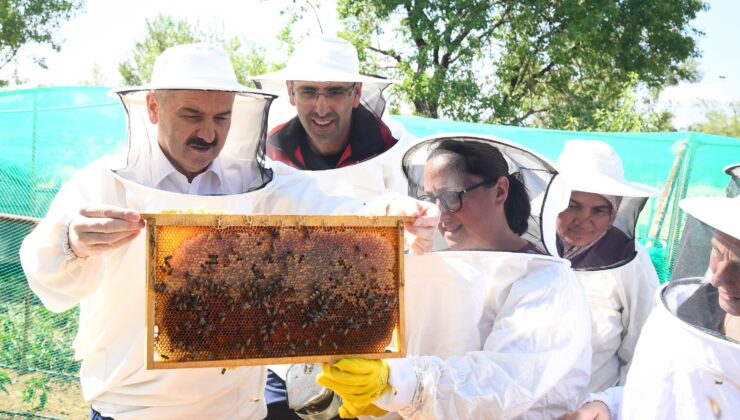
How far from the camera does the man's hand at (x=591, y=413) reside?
3070 mm

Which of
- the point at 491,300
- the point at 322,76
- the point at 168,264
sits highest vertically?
the point at 322,76

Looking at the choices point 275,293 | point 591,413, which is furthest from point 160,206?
point 591,413

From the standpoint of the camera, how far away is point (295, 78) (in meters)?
5.23

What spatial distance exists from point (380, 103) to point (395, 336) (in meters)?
3.25

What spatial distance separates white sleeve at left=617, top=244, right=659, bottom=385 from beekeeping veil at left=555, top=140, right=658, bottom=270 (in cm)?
12

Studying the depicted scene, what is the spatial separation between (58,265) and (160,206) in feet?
1.53

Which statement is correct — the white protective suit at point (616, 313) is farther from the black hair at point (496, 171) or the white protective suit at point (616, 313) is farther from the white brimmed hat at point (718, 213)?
the white brimmed hat at point (718, 213)

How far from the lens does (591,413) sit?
3.09 metres

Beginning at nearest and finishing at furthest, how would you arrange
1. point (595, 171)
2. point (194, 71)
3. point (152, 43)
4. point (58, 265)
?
point (58, 265) < point (194, 71) < point (595, 171) < point (152, 43)

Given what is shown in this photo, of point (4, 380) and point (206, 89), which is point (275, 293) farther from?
point (4, 380)

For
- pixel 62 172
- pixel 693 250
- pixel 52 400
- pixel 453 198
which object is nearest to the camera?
pixel 693 250

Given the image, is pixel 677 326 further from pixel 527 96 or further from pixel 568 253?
pixel 527 96

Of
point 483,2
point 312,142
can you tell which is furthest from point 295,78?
point 483,2

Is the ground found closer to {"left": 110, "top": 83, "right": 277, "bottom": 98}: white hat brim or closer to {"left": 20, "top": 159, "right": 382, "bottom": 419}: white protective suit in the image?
{"left": 20, "top": 159, "right": 382, "bottom": 419}: white protective suit
